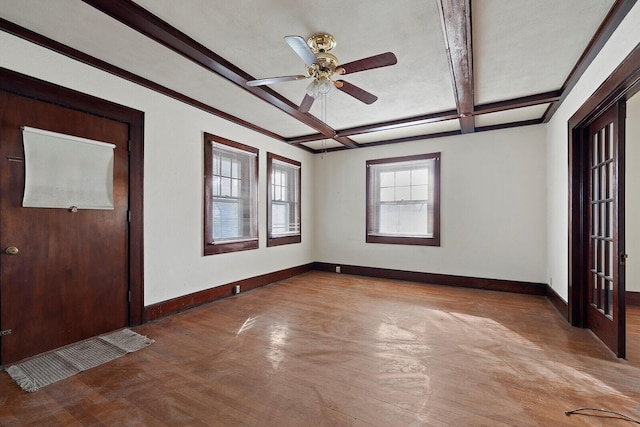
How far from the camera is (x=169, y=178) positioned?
362 centimetres

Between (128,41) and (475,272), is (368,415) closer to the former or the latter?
(128,41)

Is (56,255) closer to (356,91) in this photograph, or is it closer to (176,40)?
(176,40)

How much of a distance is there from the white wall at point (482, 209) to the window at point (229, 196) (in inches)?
90.0

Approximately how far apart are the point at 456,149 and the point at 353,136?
6.10ft

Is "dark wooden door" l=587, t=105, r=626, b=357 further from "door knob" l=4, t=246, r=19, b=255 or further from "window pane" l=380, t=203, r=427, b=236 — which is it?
"door knob" l=4, t=246, r=19, b=255

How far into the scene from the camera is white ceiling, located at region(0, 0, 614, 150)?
7.12 ft

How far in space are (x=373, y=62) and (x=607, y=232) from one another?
2.76 m

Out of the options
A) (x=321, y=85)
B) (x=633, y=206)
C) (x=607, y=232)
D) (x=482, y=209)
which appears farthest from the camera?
(x=482, y=209)

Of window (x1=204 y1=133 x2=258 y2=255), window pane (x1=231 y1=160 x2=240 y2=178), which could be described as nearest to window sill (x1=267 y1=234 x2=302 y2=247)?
window (x1=204 y1=133 x2=258 y2=255)

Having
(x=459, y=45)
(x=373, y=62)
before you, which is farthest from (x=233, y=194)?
(x=459, y=45)

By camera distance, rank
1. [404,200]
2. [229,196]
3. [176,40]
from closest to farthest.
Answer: [176,40]
[229,196]
[404,200]

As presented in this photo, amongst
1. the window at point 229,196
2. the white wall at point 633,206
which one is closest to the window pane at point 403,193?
the window at point 229,196

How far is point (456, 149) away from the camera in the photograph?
17.0 ft

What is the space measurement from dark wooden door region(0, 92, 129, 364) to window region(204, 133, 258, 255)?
111 cm
